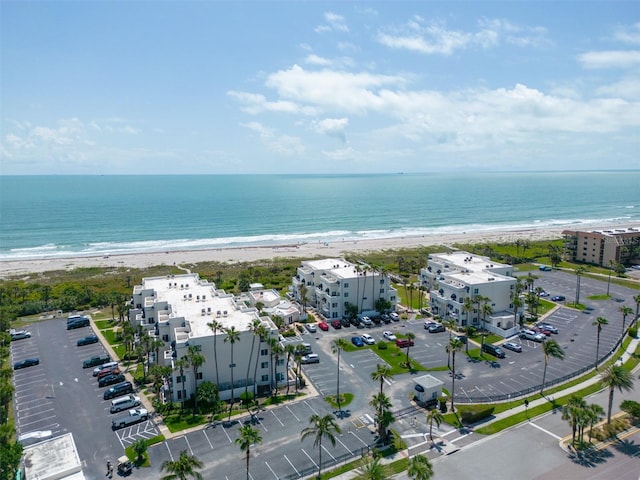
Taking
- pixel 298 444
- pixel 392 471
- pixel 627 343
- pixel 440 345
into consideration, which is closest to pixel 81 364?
pixel 298 444

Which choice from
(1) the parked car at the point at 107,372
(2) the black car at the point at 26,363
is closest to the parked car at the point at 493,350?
(1) the parked car at the point at 107,372

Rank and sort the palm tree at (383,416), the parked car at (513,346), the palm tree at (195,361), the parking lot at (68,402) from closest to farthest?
the palm tree at (383,416), the parking lot at (68,402), the palm tree at (195,361), the parked car at (513,346)

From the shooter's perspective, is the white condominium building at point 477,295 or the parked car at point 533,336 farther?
the white condominium building at point 477,295

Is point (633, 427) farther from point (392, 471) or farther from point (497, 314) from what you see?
point (497, 314)

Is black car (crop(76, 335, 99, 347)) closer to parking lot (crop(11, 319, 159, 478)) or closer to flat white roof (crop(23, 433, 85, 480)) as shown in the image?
parking lot (crop(11, 319, 159, 478))

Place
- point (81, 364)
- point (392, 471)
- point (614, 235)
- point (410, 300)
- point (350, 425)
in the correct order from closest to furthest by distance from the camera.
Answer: point (392, 471), point (350, 425), point (81, 364), point (410, 300), point (614, 235)

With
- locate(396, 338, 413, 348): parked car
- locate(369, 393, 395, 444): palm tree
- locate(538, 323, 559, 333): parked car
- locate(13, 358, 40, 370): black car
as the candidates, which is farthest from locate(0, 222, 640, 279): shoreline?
A: locate(369, 393, 395, 444): palm tree

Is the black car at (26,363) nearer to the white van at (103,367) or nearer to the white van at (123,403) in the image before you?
the white van at (103,367)

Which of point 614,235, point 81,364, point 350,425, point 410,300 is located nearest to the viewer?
point 350,425
